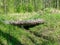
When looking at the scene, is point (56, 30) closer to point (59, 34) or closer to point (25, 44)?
point (59, 34)

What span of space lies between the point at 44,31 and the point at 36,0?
3577cm

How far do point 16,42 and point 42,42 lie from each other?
106 centimetres

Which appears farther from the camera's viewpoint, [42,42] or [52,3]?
[52,3]

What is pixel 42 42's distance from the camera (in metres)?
8.15

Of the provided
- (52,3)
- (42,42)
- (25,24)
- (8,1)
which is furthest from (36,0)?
(42,42)

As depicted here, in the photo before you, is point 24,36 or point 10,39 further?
point 24,36

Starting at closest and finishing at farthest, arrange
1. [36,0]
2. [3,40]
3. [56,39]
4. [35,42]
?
[3,40]
[35,42]
[56,39]
[36,0]

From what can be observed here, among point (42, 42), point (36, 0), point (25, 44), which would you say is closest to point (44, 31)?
point (42, 42)

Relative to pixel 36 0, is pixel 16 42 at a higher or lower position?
higher

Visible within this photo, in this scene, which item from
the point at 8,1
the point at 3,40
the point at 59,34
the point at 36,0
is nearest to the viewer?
the point at 3,40

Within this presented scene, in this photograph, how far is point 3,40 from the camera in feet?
24.5

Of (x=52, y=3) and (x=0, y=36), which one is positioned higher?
(x=0, y=36)

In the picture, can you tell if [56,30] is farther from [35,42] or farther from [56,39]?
[35,42]

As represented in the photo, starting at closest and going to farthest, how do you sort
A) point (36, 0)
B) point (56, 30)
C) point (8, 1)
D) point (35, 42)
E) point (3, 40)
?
point (3, 40) < point (35, 42) < point (56, 30) < point (8, 1) < point (36, 0)
